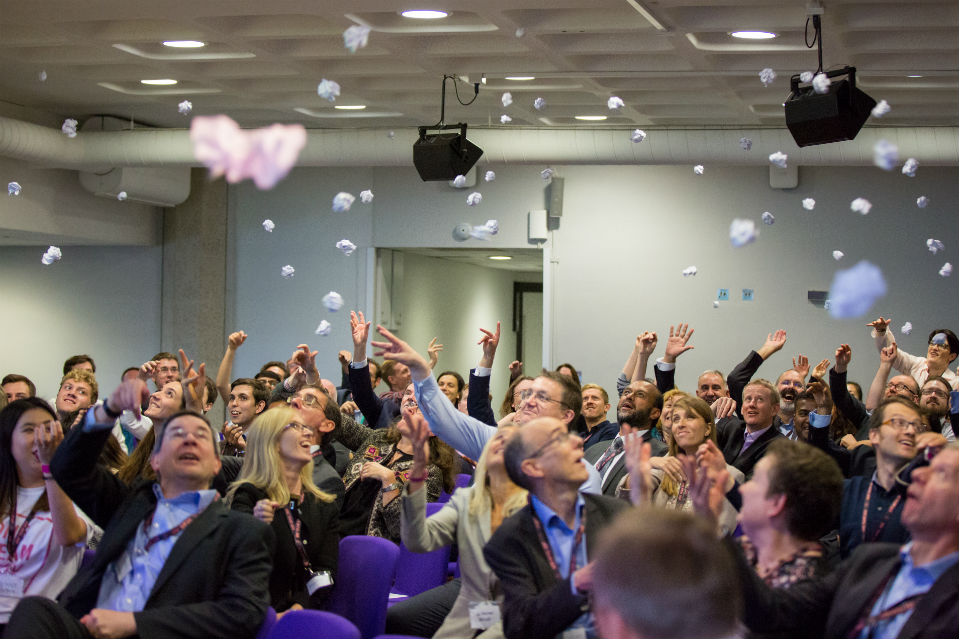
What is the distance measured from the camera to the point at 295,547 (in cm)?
357

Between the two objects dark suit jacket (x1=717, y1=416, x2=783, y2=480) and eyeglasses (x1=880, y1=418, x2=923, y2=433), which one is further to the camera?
dark suit jacket (x1=717, y1=416, x2=783, y2=480)

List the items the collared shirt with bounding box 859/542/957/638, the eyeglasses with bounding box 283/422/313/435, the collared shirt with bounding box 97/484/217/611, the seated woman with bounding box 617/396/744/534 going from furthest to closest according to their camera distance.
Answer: the seated woman with bounding box 617/396/744/534 < the eyeglasses with bounding box 283/422/313/435 < the collared shirt with bounding box 97/484/217/611 < the collared shirt with bounding box 859/542/957/638

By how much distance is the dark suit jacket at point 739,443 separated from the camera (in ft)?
16.1

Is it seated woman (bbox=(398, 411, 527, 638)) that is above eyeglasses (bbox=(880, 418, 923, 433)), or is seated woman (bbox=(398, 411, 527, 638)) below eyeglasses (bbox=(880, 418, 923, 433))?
below

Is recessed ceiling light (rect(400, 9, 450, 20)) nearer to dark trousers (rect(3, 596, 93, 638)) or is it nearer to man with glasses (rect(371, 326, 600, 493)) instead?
man with glasses (rect(371, 326, 600, 493))

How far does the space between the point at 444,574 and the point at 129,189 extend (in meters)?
6.45

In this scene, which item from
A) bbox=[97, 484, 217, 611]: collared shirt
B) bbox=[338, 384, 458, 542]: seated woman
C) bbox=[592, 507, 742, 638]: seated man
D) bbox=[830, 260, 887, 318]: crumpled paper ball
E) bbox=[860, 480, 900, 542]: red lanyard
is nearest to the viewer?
bbox=[592, 507, 742, 638]: seated man

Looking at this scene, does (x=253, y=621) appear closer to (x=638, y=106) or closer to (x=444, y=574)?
(x=444, y=574)

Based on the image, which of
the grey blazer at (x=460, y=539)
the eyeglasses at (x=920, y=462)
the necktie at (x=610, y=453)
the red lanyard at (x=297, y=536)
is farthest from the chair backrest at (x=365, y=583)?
the eyeglasses at (x=920, y=462)

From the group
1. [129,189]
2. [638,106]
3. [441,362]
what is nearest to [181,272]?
[129,189]

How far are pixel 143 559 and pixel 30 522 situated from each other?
2.23ft

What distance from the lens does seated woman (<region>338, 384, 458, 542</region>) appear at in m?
4.11

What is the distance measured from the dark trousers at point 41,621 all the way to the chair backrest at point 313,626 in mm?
525

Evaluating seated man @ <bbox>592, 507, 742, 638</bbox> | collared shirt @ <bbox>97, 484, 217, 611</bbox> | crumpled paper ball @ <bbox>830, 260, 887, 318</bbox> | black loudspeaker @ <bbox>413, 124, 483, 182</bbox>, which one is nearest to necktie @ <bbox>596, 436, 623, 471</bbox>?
collared shirt @ <bbox>97, 484, 217, 611</bbox>
